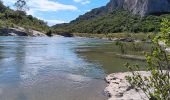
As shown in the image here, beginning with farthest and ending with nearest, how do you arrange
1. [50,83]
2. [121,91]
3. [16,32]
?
[16,32], [50,83], [121,91]

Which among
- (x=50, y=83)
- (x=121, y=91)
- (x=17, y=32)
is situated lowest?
(x=17, y=32)

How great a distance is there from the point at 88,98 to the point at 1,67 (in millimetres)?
14825

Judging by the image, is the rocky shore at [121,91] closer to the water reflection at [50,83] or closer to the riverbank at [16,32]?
the water reflection at [50,83]

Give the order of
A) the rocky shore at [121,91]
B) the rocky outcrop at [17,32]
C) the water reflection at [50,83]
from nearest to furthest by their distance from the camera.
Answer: the rocky shore at [121,91], the water reflection at [50,83], the rocky outcrop at [17,32]

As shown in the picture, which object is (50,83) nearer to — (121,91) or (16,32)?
(121,91)

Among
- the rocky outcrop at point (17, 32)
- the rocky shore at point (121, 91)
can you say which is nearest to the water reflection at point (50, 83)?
the rocky shore at point (121, 91)

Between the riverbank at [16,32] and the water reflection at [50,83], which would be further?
the riverbank at [16,32]

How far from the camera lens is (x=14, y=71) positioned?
3033cm

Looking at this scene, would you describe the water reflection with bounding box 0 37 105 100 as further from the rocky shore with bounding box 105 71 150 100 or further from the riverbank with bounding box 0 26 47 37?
the riverbank with bounding box 0 26 47 37

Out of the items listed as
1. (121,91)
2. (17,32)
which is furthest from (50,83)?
(17,32)

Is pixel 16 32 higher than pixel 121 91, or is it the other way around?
pixel 121 91

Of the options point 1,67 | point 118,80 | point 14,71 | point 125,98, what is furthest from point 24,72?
point 125,98

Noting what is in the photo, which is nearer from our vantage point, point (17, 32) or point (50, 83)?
point (50, 83)

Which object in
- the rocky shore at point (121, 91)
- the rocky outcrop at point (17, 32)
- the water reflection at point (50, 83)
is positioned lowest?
the rocky outcrop at point (17, 32)
